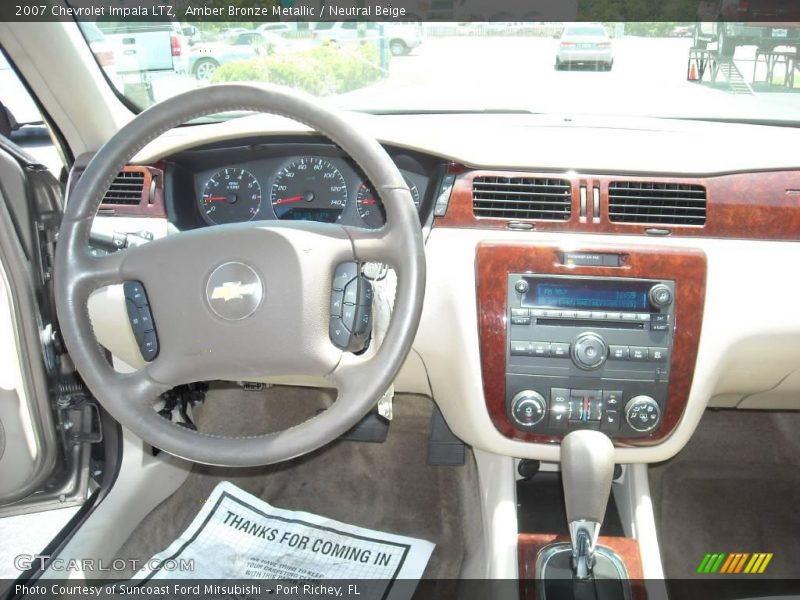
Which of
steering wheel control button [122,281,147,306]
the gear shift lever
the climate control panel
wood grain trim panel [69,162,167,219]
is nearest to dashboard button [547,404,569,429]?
the climate control panel

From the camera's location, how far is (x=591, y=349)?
163 cm

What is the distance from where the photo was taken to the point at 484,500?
2029 mm

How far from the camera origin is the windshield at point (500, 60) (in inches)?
67.6

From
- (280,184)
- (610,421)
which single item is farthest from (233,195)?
(610,421)

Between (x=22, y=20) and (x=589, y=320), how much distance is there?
1453 mm

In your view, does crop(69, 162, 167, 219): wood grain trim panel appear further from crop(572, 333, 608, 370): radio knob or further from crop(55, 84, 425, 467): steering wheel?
crop(572, 333, 608, 370): radio knob

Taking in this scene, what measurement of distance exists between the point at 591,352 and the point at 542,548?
48 centimetres

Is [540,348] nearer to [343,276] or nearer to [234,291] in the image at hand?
[343,276]

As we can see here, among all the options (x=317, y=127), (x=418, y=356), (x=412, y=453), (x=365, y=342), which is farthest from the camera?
(x=412, y=453)

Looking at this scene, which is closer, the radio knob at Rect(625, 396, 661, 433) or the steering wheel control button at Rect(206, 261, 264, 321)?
the steering wheel control button at Rect(206, 261, 264, 321)

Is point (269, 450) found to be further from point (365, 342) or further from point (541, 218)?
point (541, 218)

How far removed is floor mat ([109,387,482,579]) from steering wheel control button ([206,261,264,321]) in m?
1.11

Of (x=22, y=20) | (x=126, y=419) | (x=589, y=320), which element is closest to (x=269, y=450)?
(x=126, y=419)

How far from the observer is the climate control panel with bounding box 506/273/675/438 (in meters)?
1.64
